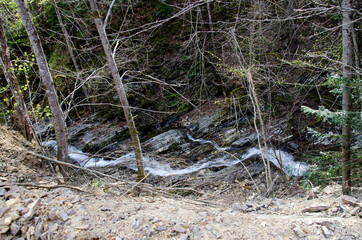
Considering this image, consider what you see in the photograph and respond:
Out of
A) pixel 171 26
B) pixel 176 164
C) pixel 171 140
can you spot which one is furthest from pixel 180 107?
pixel 171 26

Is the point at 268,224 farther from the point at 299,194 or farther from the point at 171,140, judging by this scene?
the point at 171,140

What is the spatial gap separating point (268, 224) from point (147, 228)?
1.66 metres

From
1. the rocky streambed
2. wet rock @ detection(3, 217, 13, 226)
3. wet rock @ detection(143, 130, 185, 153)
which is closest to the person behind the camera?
wet rock @ detection(3, 217, 13, 226)

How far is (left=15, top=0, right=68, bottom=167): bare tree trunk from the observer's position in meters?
3.93

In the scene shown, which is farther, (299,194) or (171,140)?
(171,140)

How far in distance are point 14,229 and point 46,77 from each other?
2761 millimetres

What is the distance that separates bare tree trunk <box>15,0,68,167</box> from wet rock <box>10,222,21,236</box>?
1865mm

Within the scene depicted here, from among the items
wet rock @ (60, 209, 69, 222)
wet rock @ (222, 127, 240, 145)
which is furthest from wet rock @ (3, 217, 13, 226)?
wet rock @ (222, 127, 240, 145)

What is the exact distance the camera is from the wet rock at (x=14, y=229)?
2.65 meters

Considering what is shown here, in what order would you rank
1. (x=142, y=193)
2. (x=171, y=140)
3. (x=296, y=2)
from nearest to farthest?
(x=142, y=193), (x=296, y=2), (x=171, y=140)

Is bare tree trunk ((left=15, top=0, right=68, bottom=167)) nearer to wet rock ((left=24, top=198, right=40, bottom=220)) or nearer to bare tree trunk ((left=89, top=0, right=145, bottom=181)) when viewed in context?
bare tree trunk ((left=89, top=0, right=145, bottom=181))

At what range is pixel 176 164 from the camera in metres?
8.37

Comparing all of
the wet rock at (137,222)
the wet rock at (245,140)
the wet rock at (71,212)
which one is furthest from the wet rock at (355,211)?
the wet rock at (245,140)

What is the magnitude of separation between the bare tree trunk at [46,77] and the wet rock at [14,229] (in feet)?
6.12
